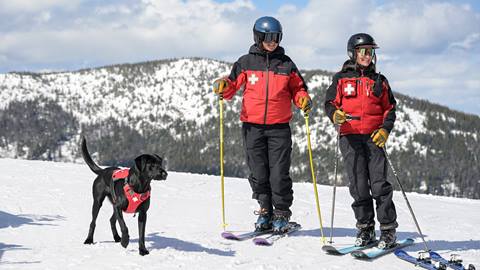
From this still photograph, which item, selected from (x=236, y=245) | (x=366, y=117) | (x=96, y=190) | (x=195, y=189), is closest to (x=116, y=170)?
(x=96, y=190)

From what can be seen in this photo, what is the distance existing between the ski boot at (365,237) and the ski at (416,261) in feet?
1.26

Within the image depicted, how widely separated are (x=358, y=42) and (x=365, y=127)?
107cm

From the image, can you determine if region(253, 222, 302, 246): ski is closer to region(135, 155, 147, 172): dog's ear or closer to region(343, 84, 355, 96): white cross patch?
region(135, 155, 147, 172): dog's ear

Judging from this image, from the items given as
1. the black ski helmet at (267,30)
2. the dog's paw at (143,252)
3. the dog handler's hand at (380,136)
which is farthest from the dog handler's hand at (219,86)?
the dog's paw at (143,252)

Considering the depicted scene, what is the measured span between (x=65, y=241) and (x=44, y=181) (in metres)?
5.41

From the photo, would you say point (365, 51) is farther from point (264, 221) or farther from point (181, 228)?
point (181, 228)

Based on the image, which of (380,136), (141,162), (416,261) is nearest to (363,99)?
(380,136)

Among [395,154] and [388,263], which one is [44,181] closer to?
[388,263]

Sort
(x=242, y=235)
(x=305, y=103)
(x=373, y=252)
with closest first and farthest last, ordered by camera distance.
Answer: (x=373, y=252), (x=305, y=103), (x=242, y=235)

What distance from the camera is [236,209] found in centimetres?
880

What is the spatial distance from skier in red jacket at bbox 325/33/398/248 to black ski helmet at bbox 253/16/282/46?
3.14ft

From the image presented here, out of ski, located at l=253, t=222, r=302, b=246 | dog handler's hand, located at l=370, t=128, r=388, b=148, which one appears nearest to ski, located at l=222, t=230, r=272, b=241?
ski, located at l=253, t=222, r=302, b=246

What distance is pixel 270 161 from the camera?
6371 mm

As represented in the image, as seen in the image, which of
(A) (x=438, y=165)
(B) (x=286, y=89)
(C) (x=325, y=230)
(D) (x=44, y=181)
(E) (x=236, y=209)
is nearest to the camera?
(B) (x=286, y=89)
